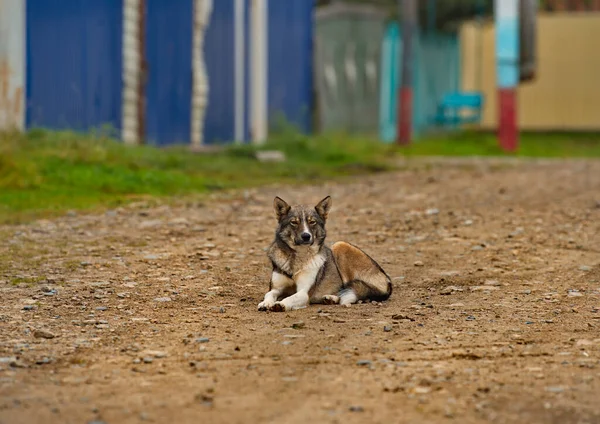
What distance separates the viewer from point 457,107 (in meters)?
26.0

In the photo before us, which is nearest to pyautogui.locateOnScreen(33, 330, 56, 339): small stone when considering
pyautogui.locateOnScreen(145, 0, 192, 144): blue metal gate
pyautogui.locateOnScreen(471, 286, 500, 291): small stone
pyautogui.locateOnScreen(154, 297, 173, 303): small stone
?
pyautogui.locateOnScreen(154, 297, 173, 303): small stone

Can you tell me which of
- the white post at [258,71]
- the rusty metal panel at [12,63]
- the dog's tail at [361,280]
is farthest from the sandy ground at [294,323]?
the white post at [258,71]

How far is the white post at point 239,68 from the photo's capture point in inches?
707

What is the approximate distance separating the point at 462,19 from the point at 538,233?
1571 centimetres

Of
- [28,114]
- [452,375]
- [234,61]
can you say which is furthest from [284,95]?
[452,375]

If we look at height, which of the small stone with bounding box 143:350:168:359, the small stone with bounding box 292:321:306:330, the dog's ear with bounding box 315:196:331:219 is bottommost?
the small stone with bounding box 143:350:168:359

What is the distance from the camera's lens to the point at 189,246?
9.52 m

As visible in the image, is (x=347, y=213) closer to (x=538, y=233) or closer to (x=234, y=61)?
(x=538, y=233)

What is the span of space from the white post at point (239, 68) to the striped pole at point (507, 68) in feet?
16.3

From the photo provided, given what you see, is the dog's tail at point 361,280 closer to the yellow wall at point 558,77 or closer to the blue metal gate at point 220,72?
the blue metal gate at point 220,72

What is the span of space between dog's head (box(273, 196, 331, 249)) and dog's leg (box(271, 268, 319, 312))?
0.59 feet

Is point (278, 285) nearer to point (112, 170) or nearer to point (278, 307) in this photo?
point (278, 307)

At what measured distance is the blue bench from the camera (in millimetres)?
25188

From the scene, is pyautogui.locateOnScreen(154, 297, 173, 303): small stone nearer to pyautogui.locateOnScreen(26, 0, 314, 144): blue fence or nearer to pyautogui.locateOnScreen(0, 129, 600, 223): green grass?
pyautogui.locateOnScreen(0, 129, 600, 223): green grass
